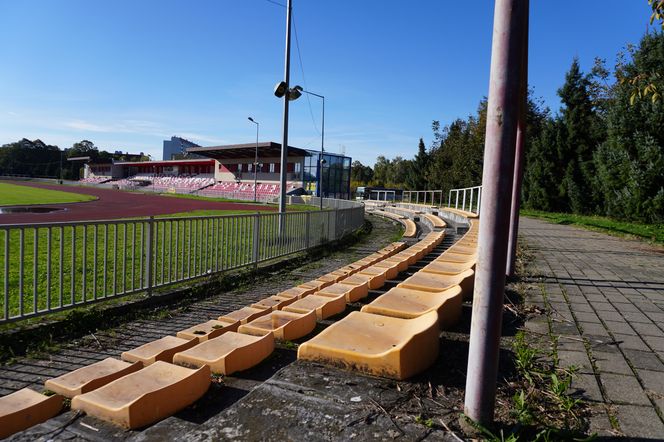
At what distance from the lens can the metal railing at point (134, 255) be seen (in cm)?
482

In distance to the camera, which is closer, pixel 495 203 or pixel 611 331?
pixel 495 203

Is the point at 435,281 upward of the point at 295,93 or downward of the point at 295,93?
downward

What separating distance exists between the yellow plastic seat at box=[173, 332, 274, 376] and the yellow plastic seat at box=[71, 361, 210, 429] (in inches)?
9.4

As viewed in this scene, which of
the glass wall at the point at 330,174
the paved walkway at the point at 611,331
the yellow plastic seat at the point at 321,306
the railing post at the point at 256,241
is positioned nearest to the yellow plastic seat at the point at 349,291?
the yellow plastic seat at the point at 321,306

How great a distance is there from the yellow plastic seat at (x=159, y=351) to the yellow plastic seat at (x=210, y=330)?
0.44ft

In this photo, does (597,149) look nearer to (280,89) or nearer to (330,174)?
(280,89)

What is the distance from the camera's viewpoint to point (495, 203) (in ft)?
6.06

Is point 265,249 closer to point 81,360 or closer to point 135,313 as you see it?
point 135,313

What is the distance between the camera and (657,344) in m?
3.28

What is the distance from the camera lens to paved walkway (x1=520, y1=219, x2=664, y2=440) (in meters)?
2.17

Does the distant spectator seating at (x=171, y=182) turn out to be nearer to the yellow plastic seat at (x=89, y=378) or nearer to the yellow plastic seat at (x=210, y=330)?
the yellow plastic seat at (x=210, y=330)

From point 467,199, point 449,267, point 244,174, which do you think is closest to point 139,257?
point 449,267

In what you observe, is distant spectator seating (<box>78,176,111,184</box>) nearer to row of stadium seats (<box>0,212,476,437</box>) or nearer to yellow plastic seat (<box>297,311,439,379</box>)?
row of stadium seats (<box>0,212,476,437</box>)

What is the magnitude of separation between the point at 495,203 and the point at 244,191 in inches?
2316
